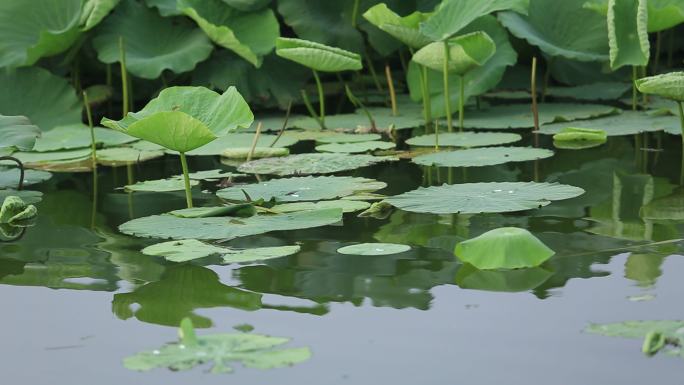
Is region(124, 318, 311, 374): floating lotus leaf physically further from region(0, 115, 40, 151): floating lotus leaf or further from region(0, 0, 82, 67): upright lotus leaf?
region(0, 0, 82, 67): upright lotus leaf

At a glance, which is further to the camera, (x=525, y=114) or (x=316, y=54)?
(x=525, y=114)

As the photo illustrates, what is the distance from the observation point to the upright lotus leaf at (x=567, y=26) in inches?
153

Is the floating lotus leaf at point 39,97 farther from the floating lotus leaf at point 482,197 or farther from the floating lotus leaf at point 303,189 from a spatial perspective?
the floating lotus leaf at point 482,197

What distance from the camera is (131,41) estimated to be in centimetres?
403

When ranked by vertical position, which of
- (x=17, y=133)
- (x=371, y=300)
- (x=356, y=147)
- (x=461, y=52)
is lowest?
(x=371, y=300)

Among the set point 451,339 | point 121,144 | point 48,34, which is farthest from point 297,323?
point 48,34

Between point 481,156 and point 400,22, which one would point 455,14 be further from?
point 481,156

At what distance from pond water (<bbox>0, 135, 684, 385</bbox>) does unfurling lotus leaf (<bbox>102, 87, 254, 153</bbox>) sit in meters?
0.22

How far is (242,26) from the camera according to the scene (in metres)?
4.10

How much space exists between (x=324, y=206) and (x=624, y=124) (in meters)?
1.48

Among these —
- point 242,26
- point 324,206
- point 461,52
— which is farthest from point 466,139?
point 242,26

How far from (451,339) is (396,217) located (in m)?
0.79

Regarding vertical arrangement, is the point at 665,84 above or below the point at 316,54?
below

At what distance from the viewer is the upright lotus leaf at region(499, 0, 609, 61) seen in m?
3.90
